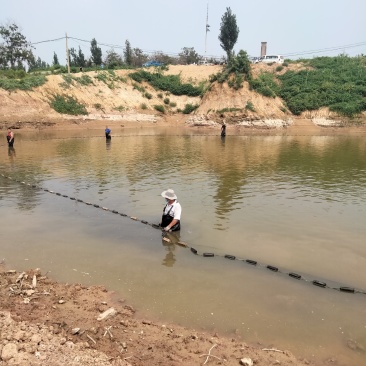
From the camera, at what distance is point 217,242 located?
9281mm

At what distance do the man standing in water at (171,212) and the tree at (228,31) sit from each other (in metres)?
52.7

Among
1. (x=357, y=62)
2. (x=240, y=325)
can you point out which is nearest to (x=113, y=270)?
(x=240, y=325)

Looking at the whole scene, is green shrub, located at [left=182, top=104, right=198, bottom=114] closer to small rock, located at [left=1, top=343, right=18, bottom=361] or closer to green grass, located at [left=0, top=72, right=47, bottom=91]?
green grass, located at [left=0, top=72, right=47, bottom=91]

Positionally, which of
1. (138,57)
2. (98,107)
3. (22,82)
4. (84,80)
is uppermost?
(138,57)

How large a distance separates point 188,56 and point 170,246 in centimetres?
7591

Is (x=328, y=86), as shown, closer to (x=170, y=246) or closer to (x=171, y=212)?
(x=171, y=212)

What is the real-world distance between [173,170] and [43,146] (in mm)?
13097

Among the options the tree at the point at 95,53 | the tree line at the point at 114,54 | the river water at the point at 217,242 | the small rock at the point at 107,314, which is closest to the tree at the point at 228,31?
the tree line at the point at 114,54

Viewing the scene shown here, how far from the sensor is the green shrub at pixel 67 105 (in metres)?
41.0

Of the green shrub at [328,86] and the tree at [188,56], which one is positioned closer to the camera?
the green shrub at [328,86]

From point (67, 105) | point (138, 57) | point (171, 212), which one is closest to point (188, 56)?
point (138, 57)

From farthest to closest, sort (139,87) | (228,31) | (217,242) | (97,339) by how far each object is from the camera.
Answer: (228,31), (139,87), (217,242), (97,339)

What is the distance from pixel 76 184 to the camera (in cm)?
1516

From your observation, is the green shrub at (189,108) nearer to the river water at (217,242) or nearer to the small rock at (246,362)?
the river water at (217,242)
